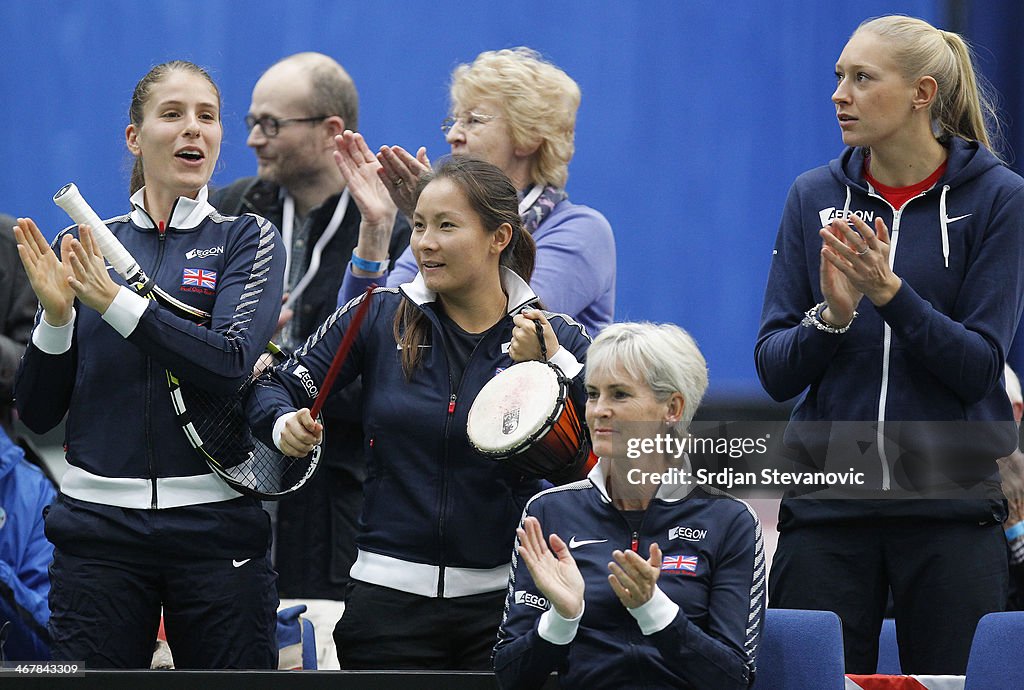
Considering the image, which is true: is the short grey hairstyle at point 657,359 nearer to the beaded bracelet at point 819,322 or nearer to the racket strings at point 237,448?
the beaded bracelet at point 819,322

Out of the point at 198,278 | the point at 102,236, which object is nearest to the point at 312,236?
the point at 198,278

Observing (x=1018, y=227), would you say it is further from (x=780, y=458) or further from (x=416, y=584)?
(x=416, y=584)

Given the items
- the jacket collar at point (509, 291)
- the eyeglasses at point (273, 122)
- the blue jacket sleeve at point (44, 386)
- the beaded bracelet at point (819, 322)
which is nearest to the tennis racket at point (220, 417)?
the jacket collar at point (509, 291)

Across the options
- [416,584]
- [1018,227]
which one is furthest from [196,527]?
[1018,227]

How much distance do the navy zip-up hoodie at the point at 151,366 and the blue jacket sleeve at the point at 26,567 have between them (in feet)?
1.10

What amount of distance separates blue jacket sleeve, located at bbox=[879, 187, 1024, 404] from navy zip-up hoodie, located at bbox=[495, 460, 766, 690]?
0.49m

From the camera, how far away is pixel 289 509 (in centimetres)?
389

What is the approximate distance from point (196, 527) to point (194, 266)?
52 cm

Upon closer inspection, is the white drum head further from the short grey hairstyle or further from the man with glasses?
the man with glasses

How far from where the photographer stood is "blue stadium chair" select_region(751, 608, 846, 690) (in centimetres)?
262

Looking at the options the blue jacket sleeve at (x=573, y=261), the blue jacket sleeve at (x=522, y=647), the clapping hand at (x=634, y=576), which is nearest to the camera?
the clapping hand at (x=634, y=576)

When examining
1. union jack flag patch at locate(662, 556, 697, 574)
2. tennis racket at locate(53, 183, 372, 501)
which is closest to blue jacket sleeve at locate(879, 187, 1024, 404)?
union jack flag patch at locate(662, 556, 697, 574)

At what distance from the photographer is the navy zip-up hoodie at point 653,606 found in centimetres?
240

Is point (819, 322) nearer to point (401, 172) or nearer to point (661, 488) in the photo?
point (661, 488)
